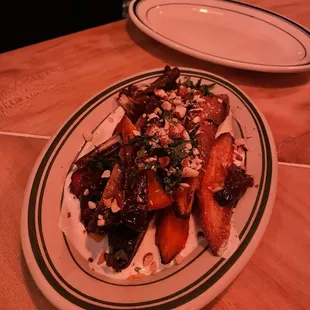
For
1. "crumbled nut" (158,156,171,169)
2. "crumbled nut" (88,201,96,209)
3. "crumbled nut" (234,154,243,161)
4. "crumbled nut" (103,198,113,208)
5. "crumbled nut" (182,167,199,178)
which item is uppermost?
"crumbled nut" (158,156,171,169)

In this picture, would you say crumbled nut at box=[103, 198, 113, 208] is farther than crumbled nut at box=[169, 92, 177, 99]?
No

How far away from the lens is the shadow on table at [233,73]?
1.53 m

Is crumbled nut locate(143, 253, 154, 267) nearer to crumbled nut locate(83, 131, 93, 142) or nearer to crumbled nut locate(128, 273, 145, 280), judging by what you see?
crumbled nut locate(128, 273, 145, 280)

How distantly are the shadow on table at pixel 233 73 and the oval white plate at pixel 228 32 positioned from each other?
0.05 metres

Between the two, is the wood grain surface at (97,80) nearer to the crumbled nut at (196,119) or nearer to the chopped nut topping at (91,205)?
the crumbled nut at (196,119)

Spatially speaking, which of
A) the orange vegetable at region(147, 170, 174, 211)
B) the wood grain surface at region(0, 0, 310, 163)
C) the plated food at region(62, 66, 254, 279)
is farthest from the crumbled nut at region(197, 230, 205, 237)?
the wood grain surface at region(0, 0, 310, 163)

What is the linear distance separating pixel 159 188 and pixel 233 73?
0.85 m

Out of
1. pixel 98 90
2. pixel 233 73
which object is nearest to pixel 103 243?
pixel 98 90

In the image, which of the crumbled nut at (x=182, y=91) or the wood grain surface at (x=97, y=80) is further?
the wood grain surface at (x=97, y=80)

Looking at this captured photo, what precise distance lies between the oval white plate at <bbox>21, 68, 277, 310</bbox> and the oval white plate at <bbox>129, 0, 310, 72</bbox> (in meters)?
0.53

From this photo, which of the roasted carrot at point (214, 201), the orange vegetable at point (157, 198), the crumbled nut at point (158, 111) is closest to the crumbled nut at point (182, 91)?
the crumbled nut at point (158, 111)

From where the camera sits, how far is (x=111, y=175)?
969mm

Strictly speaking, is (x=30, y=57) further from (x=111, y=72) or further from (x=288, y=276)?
(x=288, y=276)

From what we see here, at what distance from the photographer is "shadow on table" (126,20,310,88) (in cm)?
153
